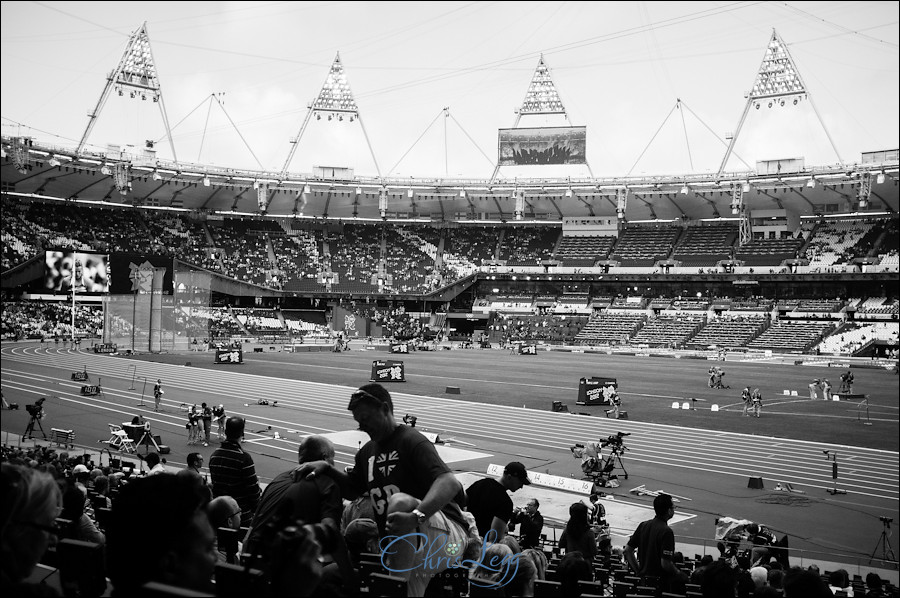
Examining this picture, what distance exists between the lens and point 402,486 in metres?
3.66

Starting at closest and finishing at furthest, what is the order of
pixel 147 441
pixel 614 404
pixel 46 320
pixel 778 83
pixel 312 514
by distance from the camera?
pixel 312 514, pixel 147 441, pixel 614 404, pixel 46 320, pixel 778 83

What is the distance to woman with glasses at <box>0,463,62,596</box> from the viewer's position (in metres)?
2.28

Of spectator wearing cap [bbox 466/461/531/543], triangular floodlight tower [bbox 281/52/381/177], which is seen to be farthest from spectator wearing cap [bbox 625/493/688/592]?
triangular floodlight tower [bbox 281/52/381/177]

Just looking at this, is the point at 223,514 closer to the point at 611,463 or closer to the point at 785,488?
the point at 611,463

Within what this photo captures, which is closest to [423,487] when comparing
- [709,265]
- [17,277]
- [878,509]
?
[878,509]

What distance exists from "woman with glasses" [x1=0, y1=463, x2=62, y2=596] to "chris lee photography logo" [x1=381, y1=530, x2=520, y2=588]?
138 cm

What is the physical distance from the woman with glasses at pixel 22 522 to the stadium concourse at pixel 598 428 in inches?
386

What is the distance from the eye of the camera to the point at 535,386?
33406mm

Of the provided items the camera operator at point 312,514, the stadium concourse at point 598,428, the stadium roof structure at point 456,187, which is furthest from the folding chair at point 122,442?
the stadium roof structure at point 456,187

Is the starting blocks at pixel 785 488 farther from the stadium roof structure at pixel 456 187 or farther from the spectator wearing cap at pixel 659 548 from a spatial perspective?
the stadium roof structure at pixel 456 187

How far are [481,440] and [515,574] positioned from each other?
16.4 meters

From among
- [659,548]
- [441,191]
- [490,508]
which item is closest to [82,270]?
[659,548]

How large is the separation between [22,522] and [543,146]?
68637 mm

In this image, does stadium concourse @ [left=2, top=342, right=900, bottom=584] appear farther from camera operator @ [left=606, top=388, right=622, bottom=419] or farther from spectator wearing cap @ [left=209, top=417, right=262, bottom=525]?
spectator wearing cap @ [left=209, top=417, right=262, bottom=525]
